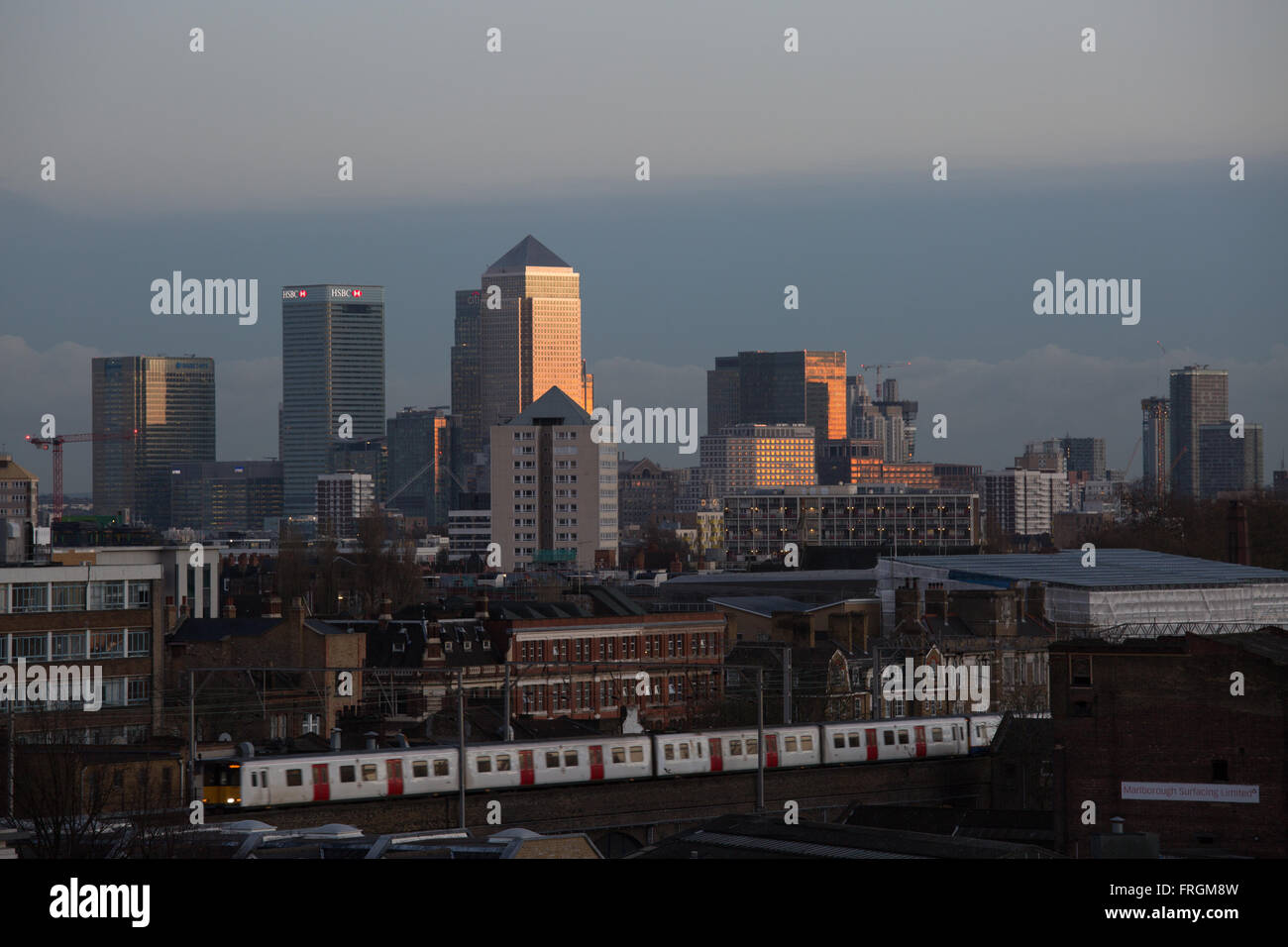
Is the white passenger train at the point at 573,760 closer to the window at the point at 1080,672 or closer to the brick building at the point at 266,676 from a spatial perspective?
the window at the point at 1080,672

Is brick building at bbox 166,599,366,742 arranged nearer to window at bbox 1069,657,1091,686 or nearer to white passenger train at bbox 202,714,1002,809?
white passenger train at bbox 202,714,1002,809

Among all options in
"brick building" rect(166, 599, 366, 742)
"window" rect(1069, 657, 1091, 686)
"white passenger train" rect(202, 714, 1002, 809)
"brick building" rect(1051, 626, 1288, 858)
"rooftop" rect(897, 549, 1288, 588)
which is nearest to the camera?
"brick building" rect(1051, 626, 1288, 858)

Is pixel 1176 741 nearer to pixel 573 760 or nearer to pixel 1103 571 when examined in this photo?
pixel 573 760

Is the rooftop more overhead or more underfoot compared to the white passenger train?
more overhead

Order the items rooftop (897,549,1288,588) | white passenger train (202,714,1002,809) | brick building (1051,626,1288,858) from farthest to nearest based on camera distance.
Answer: rooftop (897,549,1288,588) → white passenger train (202,714,1002,809) → brick building (1051,626,1288,858)

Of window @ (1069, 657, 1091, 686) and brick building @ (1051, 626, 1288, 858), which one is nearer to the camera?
brick building @ (1051, 626, 1288, 858)

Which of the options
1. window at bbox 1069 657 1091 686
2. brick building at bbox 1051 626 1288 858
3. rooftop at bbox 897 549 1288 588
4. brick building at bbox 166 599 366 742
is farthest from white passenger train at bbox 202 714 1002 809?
rooftop at bbox 897 549 1288 588
